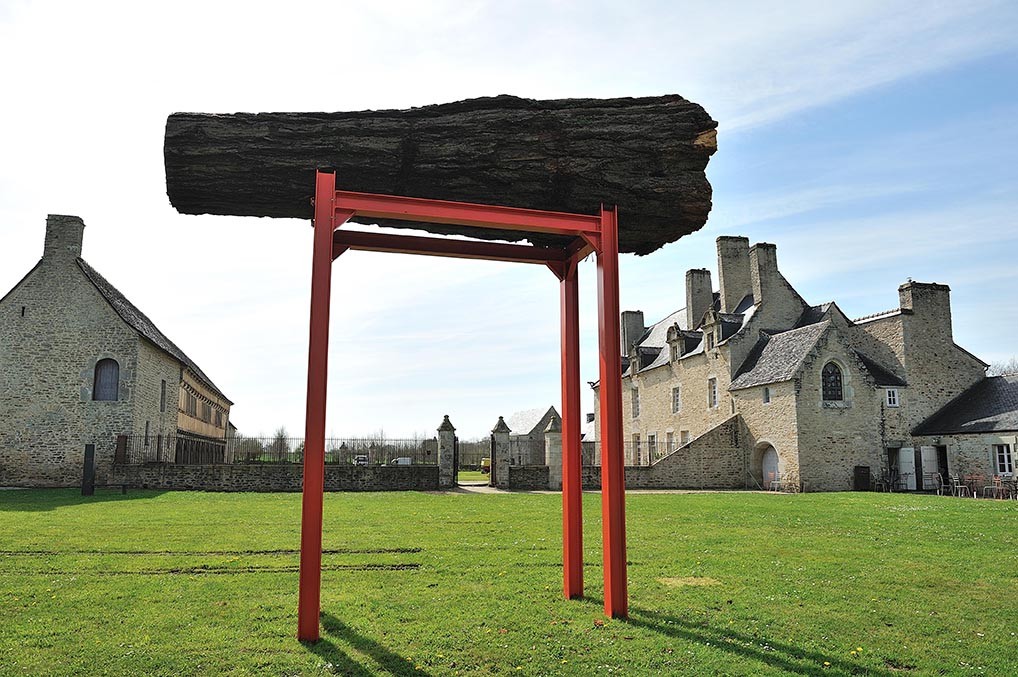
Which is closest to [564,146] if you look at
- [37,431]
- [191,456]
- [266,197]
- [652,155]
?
[652,155]

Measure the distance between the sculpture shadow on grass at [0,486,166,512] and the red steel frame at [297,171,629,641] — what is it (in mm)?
12839

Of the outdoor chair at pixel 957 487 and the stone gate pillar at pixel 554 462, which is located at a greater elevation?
the stone gate pillar at pixel 554 462

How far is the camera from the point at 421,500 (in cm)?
1977

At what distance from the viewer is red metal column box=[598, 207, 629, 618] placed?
6.63 meters

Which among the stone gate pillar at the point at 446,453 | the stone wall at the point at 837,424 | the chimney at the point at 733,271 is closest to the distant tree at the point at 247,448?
the stone gate pillar at the point at 446,453

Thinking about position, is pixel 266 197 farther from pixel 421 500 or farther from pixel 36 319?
pixel 36 319

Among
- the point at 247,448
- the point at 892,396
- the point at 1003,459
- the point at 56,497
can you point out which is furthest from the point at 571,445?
the point at 892,396

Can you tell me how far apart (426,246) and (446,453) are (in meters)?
18.4

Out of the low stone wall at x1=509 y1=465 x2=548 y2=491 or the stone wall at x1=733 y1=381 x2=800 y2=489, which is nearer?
the low stone wall at x1=509 y1=465 x2=548 y2=491

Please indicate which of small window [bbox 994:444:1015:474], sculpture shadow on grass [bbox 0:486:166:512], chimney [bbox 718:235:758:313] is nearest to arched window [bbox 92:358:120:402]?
sculpture shadow on grass [bbox 0:486:166:512]

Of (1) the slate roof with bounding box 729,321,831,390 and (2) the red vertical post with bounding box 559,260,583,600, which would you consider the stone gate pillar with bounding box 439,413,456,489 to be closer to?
(1) the slate roof with bounding box 729,321,831,390

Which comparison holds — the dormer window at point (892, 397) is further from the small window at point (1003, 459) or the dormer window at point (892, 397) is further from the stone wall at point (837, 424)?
the small window at point (1003, 459)

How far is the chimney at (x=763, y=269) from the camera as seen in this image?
33.0 metres

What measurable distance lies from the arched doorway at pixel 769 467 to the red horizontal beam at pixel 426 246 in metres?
23.7
